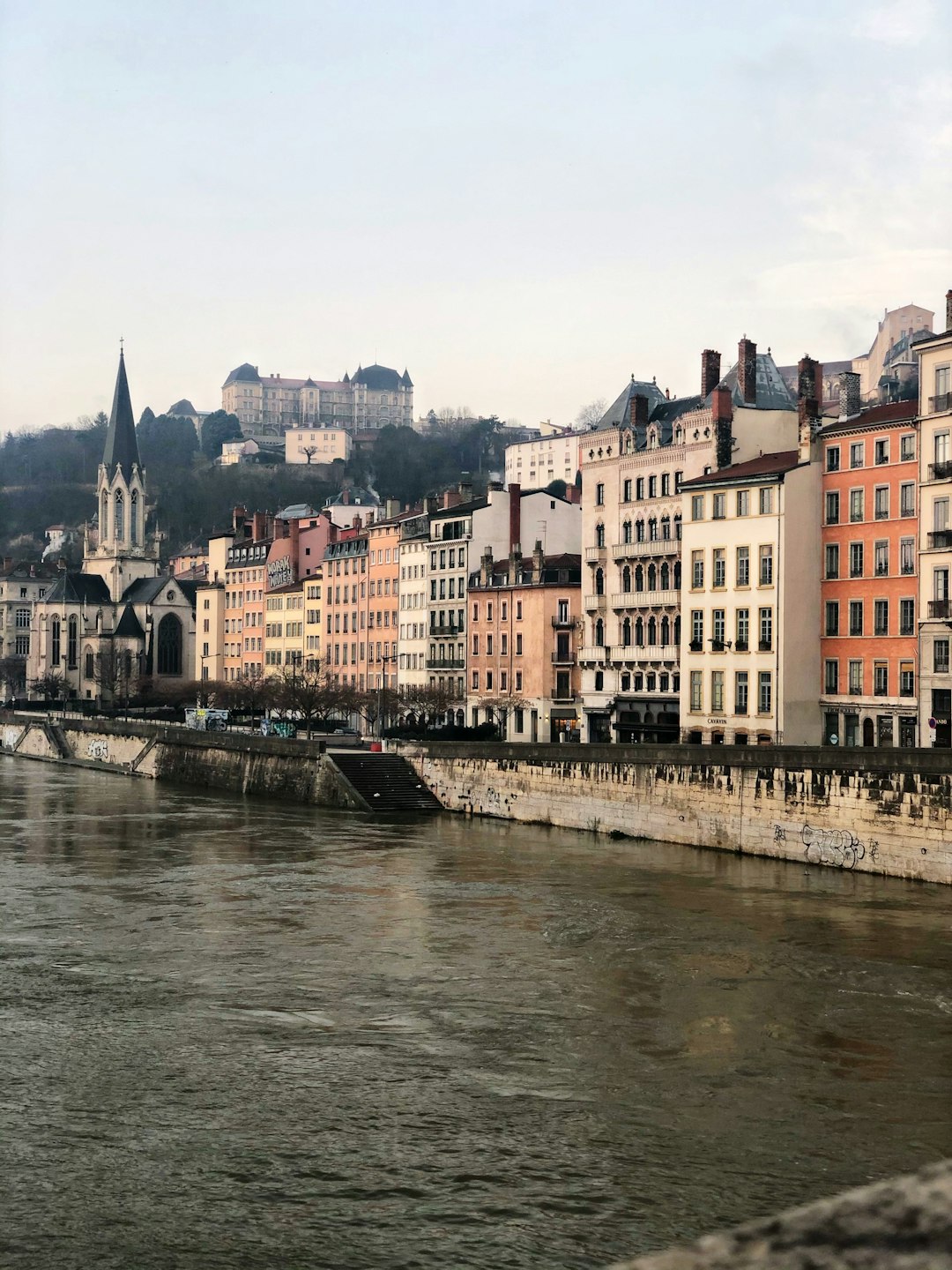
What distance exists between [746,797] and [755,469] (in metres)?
20.3

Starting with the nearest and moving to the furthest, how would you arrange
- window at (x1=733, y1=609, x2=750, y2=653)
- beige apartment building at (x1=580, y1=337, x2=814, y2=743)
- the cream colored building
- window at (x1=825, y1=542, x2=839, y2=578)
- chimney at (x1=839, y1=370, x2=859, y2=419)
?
window at (x1=825, y1=542, x2=839, y2=578), the cream colored building, window at (x1=733, y1=609, x2=750, y2=653), chimney at (x1=839, y1=370, x2=859, y2=419), beige apartment building at (x1=580, y1=337, x2=814, y2=743)

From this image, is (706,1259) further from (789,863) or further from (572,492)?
(572,492)

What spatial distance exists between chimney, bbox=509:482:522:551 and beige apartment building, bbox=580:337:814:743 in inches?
526

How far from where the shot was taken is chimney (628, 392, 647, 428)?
247ft

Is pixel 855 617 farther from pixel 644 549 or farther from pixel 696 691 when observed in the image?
pixel 644 549

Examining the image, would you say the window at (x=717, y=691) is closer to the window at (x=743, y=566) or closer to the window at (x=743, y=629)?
the window at (x=743, y=629)

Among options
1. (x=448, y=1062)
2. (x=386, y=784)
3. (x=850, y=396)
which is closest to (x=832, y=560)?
(x=850, y=396)

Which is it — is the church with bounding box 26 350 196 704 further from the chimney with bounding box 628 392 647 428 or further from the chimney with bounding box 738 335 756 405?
the chimney with bounding box 738 335 756 405

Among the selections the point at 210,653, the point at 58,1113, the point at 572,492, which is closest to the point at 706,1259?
the point at 58,1113

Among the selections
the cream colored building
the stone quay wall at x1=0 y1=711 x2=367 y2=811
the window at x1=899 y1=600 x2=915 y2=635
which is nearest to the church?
the stone quay wall at x1=0 y1=711 x2=367 y2=811

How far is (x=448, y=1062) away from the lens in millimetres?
21859

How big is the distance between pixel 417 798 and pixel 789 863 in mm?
22287

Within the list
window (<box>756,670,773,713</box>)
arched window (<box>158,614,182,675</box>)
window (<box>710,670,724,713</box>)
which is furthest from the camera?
arched window (<box>158,614,182,675</box>)

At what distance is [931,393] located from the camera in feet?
182
